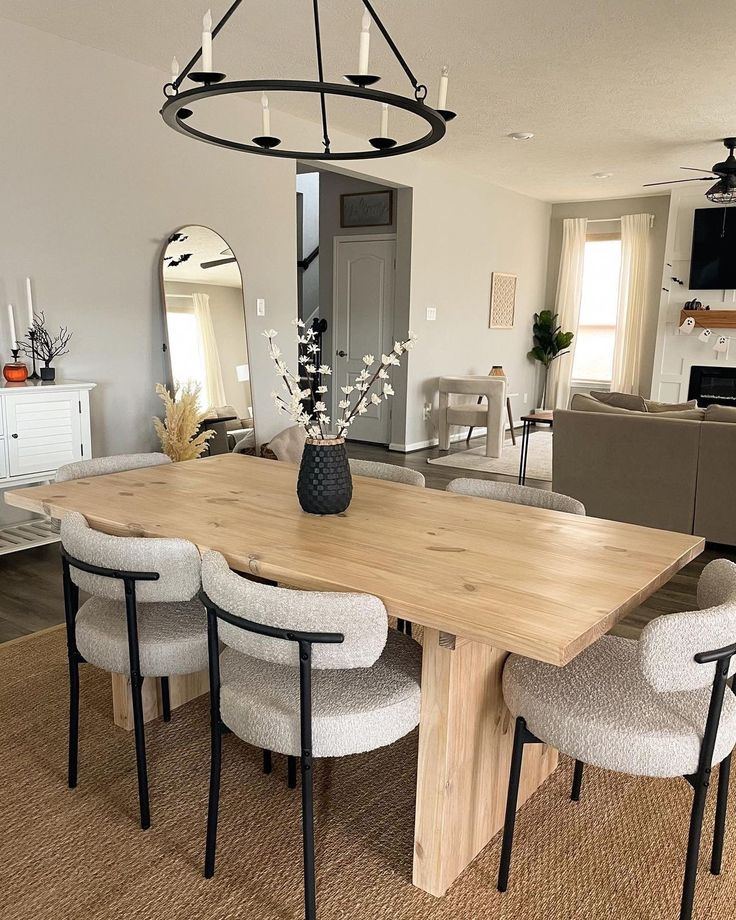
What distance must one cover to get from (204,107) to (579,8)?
2462 mm

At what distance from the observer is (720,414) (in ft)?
14.8

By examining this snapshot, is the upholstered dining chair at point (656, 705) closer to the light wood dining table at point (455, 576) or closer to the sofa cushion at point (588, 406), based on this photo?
the light wood dining table at point (455, 576)

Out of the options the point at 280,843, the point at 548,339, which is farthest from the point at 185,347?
the point at 548,339

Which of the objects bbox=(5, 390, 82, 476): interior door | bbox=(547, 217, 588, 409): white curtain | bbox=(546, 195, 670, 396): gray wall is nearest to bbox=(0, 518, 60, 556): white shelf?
bbox=(5, 390, 82, 476): interior door

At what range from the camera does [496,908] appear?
1.74 m

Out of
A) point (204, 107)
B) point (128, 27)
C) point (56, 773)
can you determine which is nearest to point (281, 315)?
point (204, 107)

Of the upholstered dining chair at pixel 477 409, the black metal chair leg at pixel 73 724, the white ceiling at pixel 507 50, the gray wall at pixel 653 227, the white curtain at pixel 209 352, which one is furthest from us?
the gray wall at pixel 653 227

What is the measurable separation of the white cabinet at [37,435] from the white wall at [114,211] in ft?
1.39

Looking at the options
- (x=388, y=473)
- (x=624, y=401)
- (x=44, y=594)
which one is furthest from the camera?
(x=624, y=401)

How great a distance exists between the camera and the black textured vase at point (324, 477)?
2.18 meters

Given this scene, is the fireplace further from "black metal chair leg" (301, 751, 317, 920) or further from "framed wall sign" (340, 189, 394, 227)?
"black metal chair leg" (301, 751, 317, 920)

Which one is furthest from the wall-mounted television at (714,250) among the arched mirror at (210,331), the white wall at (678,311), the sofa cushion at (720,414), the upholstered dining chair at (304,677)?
the upholstered dining chair at (304,677)

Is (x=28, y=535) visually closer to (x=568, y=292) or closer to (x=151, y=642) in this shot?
(x=151, y=642)

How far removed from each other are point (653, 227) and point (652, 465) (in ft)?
17.6
